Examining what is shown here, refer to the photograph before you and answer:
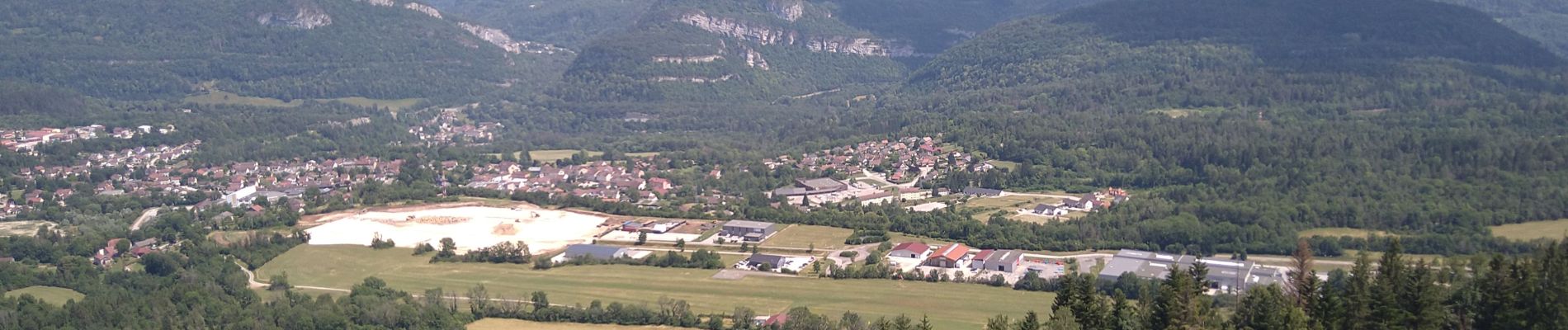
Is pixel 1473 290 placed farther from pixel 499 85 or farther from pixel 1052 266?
pixel 499 85

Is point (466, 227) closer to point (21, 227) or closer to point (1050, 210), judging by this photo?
point (21, 227)

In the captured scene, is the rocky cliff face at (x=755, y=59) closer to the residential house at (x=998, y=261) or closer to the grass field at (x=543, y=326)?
the residential house at (x=998, y=261)

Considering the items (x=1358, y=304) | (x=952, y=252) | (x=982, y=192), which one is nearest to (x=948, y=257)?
(x=952, y=252)

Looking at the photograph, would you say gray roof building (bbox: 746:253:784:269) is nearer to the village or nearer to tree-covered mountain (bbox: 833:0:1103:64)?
the village

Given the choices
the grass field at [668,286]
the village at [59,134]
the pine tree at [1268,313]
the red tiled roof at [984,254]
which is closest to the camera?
the pine tree at [1268,313]

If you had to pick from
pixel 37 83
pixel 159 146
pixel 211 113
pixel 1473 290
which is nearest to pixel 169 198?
pixel 159 146

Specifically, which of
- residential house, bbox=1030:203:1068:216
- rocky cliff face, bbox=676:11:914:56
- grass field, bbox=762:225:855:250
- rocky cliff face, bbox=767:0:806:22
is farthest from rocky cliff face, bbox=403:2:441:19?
residential house, bbox=1030:203:1068:216

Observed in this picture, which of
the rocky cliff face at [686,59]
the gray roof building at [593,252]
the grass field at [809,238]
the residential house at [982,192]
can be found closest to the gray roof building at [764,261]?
the grass field at [809,238]
